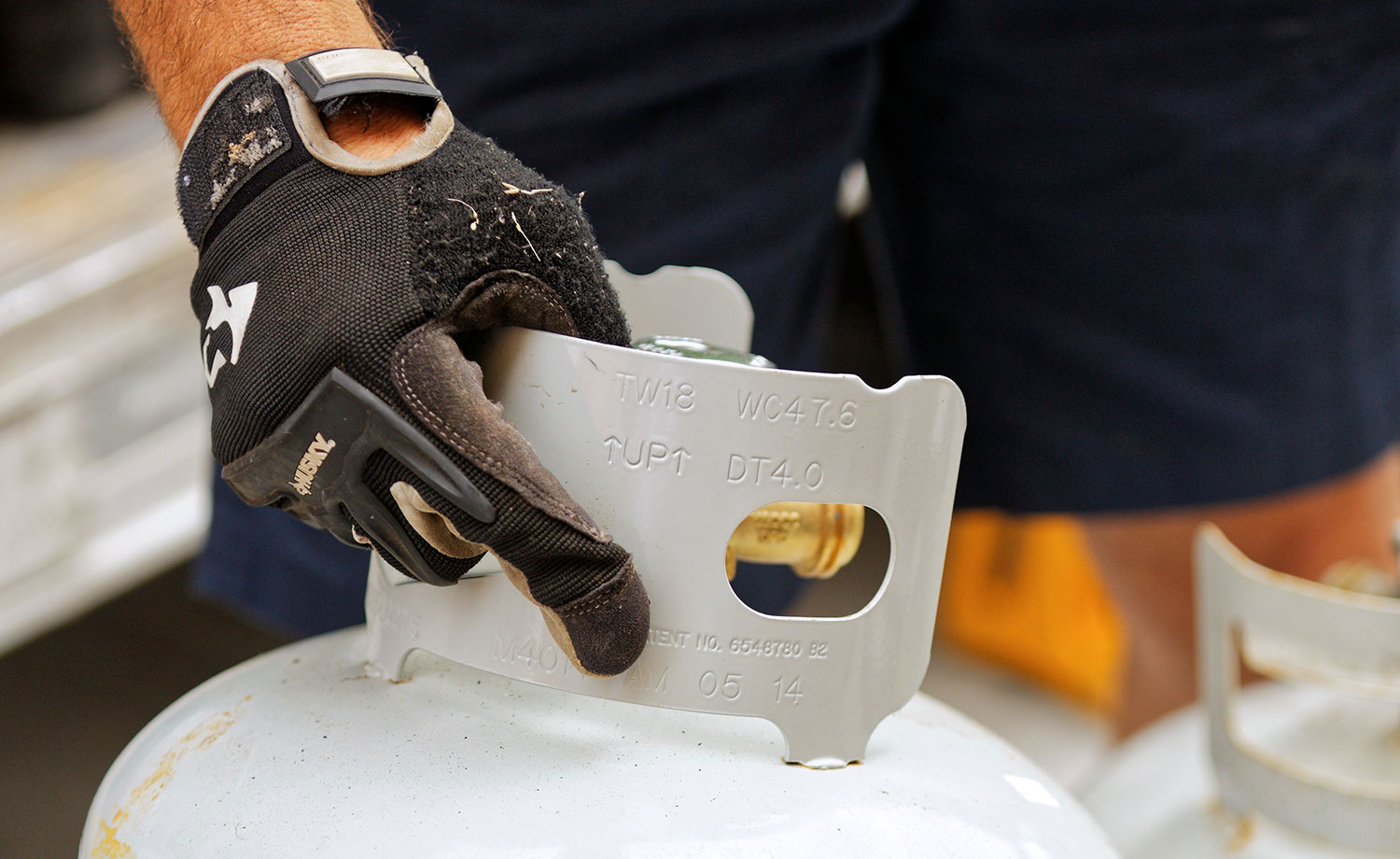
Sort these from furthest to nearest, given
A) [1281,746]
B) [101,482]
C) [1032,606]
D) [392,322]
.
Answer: [1032,606], [101,482], [1281,746], [392,322]

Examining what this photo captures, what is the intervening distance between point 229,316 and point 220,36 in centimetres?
13

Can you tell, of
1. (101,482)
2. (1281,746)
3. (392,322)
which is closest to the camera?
(392,322)

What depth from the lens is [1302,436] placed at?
3.85 ft

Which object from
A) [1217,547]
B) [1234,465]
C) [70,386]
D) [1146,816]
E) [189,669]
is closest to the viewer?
[1217,547]

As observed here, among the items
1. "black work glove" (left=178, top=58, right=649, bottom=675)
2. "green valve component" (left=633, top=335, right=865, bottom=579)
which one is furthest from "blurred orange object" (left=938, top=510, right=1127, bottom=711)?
"black work glove" (left=178, top=58, right=649, bottom=675)

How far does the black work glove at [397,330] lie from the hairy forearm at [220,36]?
2 centimetres

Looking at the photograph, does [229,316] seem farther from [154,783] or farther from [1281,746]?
[1281,746]

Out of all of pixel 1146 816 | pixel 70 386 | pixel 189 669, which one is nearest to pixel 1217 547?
pixel 1146 816

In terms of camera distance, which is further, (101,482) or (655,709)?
(101,482)

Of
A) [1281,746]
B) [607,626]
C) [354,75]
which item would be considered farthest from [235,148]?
[1281,746]

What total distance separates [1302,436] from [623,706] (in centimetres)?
91

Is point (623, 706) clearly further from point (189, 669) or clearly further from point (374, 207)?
point (189, 669)

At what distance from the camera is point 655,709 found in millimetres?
513

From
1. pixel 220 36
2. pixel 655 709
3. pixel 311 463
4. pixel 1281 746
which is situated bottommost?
pixel 1281 746
